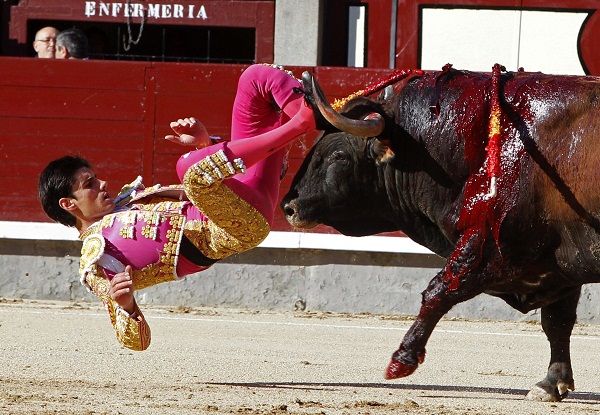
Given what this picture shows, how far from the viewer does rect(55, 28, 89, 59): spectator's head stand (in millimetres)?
8781

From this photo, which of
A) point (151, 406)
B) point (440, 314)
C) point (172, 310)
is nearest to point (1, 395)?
point (151, 406)

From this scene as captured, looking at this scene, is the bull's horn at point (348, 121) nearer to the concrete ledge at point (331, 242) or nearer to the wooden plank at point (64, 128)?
the concrete ledge at point (331, 242)

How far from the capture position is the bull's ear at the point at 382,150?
15.2 feet

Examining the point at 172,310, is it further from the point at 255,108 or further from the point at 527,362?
the point at 255,108

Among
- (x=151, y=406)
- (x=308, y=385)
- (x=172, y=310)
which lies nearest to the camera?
(x=151, y=406)

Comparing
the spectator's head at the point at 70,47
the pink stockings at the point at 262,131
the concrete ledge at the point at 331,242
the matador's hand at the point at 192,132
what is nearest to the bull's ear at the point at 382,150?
the pink stockings at the point at 262,131

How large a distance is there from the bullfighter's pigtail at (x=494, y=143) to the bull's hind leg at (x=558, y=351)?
73 centimetres

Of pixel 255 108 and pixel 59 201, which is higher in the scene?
pixel 255 108

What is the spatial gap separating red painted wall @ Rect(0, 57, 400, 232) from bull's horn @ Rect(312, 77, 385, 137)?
13.1ft

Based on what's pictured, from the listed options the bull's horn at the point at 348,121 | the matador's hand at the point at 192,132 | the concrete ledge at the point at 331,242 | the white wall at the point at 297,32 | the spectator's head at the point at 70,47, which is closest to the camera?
the bull's horn at the point at 348,121

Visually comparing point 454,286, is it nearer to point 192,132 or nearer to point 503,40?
point 192,132

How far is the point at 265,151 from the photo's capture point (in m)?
4.57

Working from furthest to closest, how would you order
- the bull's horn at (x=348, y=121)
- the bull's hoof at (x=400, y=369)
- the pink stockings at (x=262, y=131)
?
the pink stockings at (x=262, y=131), the bull's horn at (x=348, y=121), the bull's hoof at (x=400, y=369)

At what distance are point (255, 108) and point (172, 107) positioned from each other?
12.9ft
